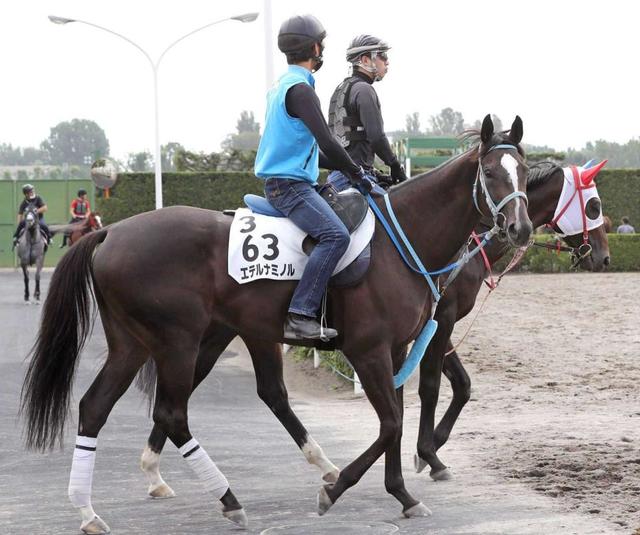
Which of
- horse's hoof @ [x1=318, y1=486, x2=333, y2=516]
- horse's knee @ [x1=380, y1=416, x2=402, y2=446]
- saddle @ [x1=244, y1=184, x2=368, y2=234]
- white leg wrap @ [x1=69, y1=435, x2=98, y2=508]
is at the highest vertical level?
saddle @ [x1=244, y1=184, x2=368, y2=234]

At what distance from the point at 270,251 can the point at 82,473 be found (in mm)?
1652

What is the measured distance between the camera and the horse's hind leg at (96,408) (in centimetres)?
667

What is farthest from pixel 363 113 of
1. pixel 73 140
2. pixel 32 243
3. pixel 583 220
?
pixel 73 140

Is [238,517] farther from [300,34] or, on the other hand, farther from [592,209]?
[592,209]

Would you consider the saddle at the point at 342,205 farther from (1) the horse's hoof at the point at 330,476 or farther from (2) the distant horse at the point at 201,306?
(1) the horse's hoof at the point at 330,476

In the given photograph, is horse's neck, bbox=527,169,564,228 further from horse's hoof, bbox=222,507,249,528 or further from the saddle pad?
horse's hoof, bbox=222,507,249,528

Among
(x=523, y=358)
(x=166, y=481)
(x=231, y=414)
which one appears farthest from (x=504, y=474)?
(x=523, y=358)

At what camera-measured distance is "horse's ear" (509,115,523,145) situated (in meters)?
6.84

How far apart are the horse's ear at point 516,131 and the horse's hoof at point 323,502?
7.54 feet

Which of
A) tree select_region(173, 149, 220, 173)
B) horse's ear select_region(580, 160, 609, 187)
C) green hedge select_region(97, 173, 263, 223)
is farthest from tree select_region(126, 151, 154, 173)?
horse's ear select_region(580, 160, 609, 187)

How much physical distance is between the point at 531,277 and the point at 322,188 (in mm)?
22211

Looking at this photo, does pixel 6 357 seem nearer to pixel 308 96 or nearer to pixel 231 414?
pixel 231 414

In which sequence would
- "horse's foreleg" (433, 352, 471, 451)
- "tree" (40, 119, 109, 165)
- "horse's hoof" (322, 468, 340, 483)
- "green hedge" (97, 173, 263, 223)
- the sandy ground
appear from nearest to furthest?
the sandy ground, "horse's hoof" (322, 468, 340, 483), "horse's foreleg" (433, 352, 471, 451), "green hedge" (97, 173, 263, 223), "tree" (40, 119, 109, 165)

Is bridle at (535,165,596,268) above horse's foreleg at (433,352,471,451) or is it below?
above
